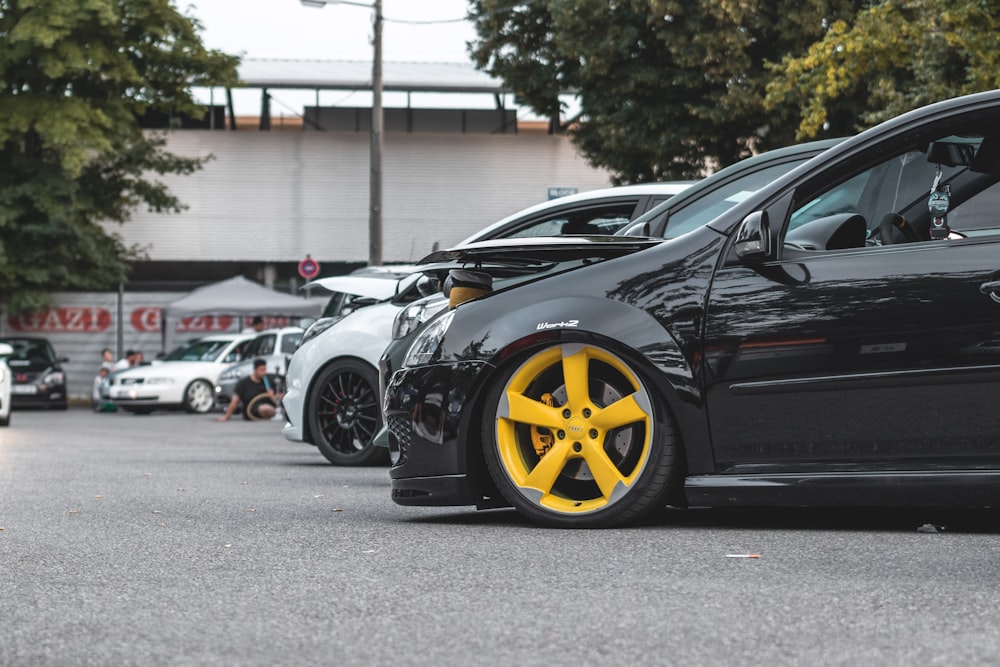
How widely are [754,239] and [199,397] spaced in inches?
973

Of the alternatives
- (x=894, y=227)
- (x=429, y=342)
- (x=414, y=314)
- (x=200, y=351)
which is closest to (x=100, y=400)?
(x=200, y=351)

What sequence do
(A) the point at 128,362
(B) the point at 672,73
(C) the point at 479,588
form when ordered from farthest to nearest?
1. (A) the point at 128,362
2. (B) the point at 672,73
3. (C) the point at 479,588

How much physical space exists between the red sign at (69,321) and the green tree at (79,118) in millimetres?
1408

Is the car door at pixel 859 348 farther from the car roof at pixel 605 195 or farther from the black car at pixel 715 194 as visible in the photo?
the car roof at pixel 605 195

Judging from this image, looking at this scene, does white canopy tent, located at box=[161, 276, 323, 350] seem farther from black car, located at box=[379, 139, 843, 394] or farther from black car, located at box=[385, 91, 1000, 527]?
black car, located at box=[385, 91, 1000, 527]

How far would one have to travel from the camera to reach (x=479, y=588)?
4645 mm

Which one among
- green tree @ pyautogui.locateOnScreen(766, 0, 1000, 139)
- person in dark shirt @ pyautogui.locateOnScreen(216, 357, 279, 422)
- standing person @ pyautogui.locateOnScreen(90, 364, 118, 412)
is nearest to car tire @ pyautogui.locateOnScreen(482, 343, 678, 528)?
green tree @ pyautogui.locateOnScreen(766, 0, 1000, 139)

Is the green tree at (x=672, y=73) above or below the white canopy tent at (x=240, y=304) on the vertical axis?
above

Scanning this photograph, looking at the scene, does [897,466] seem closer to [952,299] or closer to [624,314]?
[952,299]

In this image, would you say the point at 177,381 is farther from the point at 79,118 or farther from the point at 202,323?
the point at 202,323

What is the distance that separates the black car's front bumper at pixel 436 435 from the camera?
629 cm

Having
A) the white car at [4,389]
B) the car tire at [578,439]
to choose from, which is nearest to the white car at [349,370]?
the car tire at [578,439]

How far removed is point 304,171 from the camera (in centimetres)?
4262

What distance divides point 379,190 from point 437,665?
21552mm
